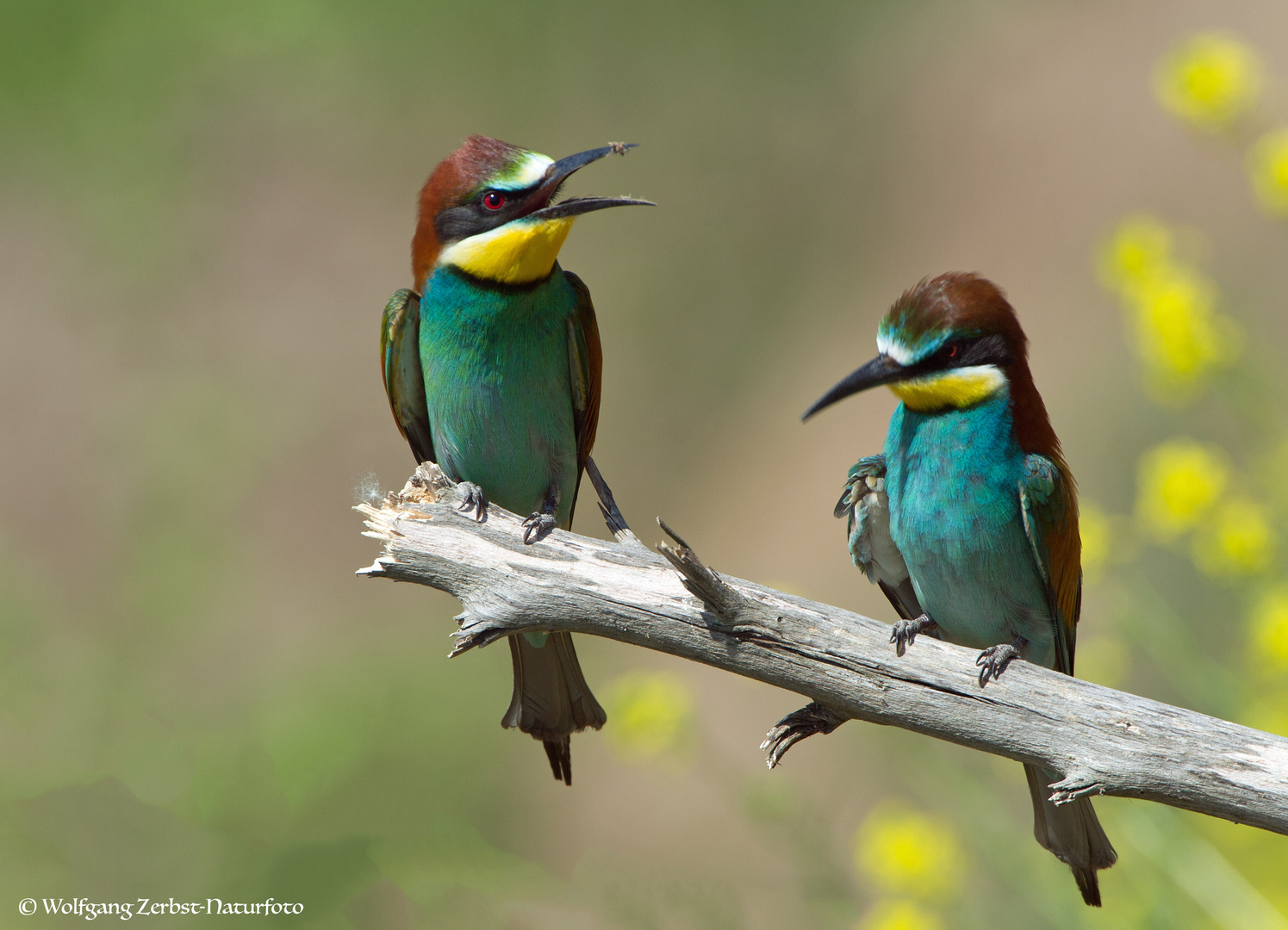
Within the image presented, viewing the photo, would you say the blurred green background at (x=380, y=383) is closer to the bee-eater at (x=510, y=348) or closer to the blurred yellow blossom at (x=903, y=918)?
the blurred yellow blossom at (x=903, y=918)

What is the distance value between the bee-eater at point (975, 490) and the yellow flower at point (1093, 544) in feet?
1.09

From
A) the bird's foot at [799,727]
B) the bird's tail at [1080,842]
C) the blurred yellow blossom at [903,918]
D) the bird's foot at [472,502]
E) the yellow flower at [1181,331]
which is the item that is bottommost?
the blurred yellow blossom at [903,918]

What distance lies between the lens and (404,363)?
2.55m

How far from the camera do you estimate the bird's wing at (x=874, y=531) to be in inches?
88.7

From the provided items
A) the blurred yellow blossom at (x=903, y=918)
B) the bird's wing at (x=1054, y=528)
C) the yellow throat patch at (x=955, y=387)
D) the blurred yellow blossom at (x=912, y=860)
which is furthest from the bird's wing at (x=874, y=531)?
the blurred yellow blossom at (x=903, y=918)

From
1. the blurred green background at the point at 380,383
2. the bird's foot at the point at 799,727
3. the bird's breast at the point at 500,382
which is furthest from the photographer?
the blurred green background at the point at 380,383

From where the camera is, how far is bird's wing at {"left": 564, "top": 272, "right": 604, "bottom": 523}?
98.7 inches

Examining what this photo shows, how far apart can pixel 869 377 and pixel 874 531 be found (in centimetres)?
37

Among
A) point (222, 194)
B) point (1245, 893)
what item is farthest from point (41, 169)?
point (1245, 893)

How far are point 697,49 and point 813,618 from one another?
6.09 meters

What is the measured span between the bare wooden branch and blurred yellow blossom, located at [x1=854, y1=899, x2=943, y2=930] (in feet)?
2.65

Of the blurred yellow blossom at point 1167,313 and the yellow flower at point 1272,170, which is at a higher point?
the yellow flower at point 1272,170

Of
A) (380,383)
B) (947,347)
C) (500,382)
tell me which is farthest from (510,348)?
(380,383)

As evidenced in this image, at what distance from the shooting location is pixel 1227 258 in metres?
5.64
